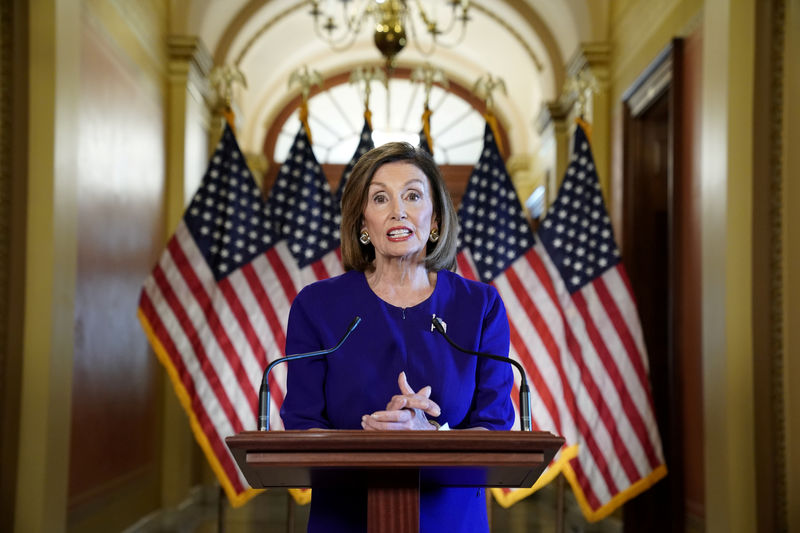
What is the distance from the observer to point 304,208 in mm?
5836

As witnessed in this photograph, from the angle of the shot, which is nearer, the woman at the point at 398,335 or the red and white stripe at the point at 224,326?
the woman at the point at 398,335

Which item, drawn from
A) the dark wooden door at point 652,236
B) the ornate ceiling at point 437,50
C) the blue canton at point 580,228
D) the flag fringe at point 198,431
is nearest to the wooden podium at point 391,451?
the flag fringe at point 198,431

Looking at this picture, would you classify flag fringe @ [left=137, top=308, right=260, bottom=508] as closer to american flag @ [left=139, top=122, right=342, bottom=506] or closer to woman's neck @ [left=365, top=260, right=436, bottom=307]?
american flag @ [left=139, top=122, right=342, bottom=506]

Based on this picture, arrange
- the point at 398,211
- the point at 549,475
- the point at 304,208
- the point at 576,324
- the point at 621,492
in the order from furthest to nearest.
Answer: the point at 304,208
the point at 576,324
the point at 621,492
the point at 549,475
the point at 398,211

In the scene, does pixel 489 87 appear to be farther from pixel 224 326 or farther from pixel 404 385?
pixel 404 385

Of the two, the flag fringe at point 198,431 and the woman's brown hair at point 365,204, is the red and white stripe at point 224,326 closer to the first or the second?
the flag fringe at point 198,431

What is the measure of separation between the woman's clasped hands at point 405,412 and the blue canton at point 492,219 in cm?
356

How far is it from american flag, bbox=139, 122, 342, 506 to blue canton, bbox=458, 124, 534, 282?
2.72ft

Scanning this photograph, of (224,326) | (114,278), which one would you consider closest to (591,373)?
(224,326)

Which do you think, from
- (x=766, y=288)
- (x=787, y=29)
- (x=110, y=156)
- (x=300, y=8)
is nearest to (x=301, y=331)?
(x=766, y=288)

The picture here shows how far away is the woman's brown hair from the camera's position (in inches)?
90.9

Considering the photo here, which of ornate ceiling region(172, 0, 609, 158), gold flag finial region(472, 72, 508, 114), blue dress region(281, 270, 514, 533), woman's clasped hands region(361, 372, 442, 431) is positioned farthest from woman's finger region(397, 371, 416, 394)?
ornate ceiling region(172, 0, 609, 158)

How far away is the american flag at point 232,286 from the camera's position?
5.41 meters

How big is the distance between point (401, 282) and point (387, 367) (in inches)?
9.8
